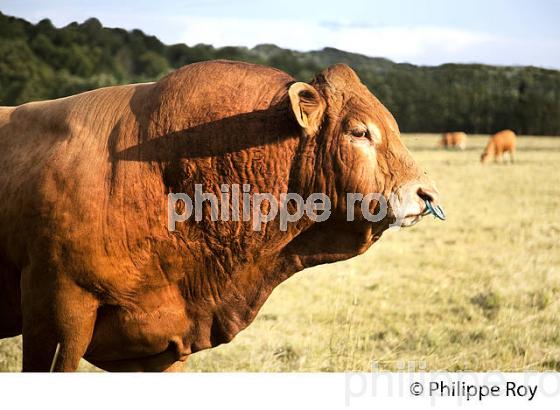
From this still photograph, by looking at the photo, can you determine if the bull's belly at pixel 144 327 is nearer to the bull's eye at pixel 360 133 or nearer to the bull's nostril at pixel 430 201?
the bull's eye at pixel 360 133

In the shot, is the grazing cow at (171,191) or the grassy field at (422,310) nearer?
the grazing cow at (171,191)

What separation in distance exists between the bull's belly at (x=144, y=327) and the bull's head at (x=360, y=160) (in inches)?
31.4

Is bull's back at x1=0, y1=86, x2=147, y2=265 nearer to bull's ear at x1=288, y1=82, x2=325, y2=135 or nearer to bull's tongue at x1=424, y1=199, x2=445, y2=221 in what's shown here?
bull's ear at x1=288, y1=82, x2=325, y2=135

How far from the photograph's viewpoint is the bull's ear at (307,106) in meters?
3.33

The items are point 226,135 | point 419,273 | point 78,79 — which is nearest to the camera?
point 226,135

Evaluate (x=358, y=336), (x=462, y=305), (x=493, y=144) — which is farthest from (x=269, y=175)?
(x=493, y=144)

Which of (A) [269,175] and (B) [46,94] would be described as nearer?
(A) [269,175]

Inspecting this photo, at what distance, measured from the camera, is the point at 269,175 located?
3477mm

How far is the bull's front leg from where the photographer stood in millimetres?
3330

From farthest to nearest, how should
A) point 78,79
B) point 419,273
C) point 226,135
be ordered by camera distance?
point 419,273, point 78,79, point 226,135

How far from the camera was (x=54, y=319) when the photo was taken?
3.37 m

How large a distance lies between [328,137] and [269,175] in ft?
Answer: 0.99

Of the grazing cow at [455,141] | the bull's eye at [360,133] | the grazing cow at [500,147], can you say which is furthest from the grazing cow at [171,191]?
the grazing cow at [455,141]
